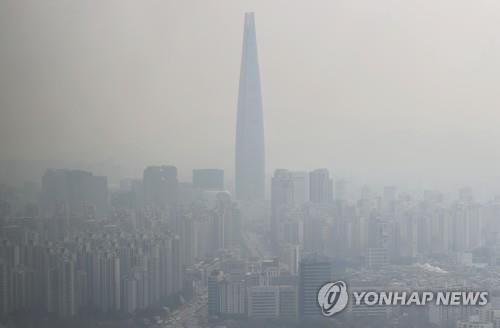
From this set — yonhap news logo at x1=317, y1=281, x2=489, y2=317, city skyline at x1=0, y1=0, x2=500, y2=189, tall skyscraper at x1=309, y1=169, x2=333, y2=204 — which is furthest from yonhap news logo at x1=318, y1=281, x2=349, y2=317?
city skyline at x1=0, y1=0, x2=500, y2=189

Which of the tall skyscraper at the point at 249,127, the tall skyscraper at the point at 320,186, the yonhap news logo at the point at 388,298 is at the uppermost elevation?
the tall skyscraper at the point at 249,127

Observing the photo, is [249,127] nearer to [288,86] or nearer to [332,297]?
[288,86]

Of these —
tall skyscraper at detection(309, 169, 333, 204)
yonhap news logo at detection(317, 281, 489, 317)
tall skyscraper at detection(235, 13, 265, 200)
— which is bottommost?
yonhap news logo at detection(317, 281, 489, 317)

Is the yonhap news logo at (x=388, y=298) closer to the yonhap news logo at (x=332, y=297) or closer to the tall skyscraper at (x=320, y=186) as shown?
the yonhap news logo at (x=332, y=297)

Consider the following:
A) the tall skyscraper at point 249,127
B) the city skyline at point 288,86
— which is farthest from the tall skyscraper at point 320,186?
the tall skyscraper at point 249,127

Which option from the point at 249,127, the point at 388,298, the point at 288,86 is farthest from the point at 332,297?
the point at 288,86

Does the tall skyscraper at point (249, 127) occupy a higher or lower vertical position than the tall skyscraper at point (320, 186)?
higher

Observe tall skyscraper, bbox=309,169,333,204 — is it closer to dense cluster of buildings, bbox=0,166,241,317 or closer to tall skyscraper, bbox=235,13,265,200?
tall skyscraper, bbox=235,13,265,200
